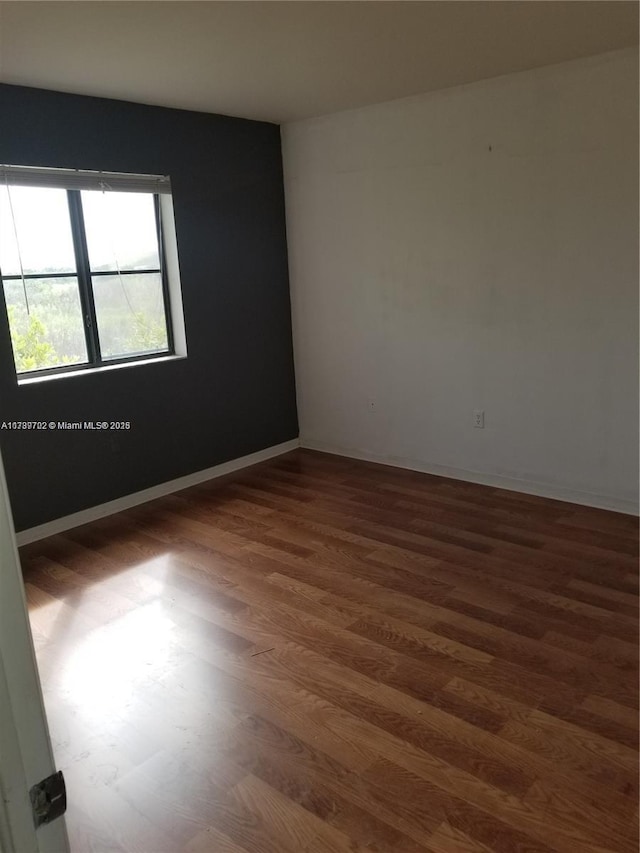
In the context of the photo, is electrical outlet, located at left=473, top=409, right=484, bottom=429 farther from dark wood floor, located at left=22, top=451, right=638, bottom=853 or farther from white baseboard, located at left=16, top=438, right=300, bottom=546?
white baseboard, located at left=16, top=438, right=300, bottom=546

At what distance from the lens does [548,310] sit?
3816 millimetres

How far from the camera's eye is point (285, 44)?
2914 mm

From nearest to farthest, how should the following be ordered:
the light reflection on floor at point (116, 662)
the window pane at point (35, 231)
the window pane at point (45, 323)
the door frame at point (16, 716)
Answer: the door frame at point (16, 716) → the light reflection on floor at point (116, 662) → the window pane at point (35, 231) → the window pane at point (45, 323)

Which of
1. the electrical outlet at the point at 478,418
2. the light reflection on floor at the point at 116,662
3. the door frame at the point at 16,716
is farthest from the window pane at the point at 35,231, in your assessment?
the door frame at the point at 16,716

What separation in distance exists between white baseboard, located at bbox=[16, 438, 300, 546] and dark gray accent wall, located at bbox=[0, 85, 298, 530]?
45 millimetres

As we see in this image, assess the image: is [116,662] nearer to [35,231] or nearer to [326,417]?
[35,231]

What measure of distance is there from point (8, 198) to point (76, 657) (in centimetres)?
238

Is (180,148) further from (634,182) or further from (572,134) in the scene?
(634,182)

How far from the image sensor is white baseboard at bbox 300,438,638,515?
3795mm

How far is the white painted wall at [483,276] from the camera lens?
3.54 metres

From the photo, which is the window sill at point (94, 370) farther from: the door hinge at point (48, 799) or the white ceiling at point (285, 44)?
the door hinge at point (48, 799)

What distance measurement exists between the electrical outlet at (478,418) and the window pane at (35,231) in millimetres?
2600

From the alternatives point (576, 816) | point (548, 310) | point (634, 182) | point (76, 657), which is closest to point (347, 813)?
point (576, 816)

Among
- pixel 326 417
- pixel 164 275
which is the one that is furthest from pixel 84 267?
pixel 326 417
